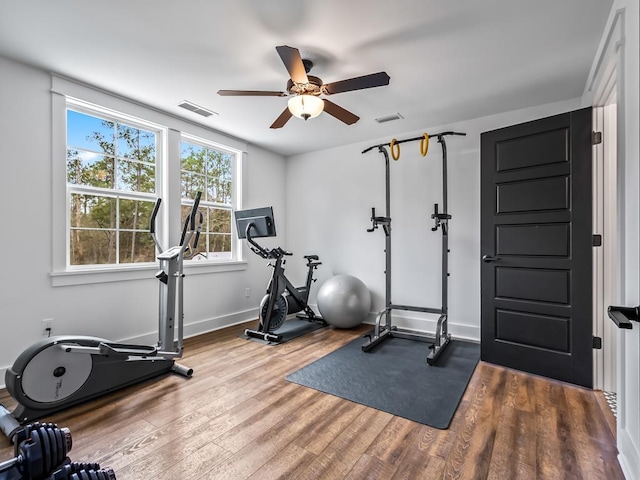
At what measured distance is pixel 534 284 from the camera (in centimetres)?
284

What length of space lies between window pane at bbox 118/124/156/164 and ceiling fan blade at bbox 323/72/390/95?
7.74 ft

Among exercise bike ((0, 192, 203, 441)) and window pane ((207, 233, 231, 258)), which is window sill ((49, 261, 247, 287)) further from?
exercise bike ((0, 192, 203, 441))

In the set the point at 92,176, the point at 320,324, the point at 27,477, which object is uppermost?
the point at 92,176

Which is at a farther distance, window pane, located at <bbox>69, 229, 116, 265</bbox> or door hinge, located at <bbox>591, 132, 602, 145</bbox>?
window pane, located at <bbox>69, 229, 116, 265</bbox>

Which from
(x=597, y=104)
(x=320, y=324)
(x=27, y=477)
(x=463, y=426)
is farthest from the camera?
(x=320, y=324)

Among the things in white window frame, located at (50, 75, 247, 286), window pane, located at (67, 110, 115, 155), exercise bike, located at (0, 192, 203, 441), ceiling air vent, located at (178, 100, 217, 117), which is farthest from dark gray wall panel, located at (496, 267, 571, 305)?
window pane, located at (67, 110, 115, 155)

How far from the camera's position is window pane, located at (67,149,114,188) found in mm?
3063

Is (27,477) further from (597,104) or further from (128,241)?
(597,104)

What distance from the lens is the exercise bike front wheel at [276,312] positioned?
3920mm

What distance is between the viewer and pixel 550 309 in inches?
109

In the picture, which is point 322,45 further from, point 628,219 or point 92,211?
point 92,211

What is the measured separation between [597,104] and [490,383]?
2.43 meters

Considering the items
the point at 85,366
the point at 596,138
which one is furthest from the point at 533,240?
the point at 85,366

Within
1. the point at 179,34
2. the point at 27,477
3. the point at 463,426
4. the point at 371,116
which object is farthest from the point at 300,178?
the point at 27,477
